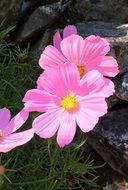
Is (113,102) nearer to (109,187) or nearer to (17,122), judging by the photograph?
(109,187)

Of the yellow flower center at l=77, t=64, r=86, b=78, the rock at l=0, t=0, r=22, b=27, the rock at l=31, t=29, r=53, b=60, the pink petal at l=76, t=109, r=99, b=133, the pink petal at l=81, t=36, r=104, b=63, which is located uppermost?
the pink petal at l=81, t=36, r=104, b=63

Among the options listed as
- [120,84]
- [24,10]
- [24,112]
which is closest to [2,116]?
[24,112]

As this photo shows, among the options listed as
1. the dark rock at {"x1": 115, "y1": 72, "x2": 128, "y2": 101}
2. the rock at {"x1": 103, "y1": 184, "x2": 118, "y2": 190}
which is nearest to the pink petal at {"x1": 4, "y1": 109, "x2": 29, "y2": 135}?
the dark rock at {"x1": 115, "y1": 72, "x2": 128, "y2": 101}

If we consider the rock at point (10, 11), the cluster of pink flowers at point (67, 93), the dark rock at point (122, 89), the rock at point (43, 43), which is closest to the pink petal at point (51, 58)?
the cluster of pink flowers at point (67, 93)

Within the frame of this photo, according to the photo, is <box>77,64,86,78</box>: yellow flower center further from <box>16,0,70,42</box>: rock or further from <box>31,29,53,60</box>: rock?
<box>16,0,70,42</box>: rock

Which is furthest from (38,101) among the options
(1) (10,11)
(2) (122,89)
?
(1) (10,11)
